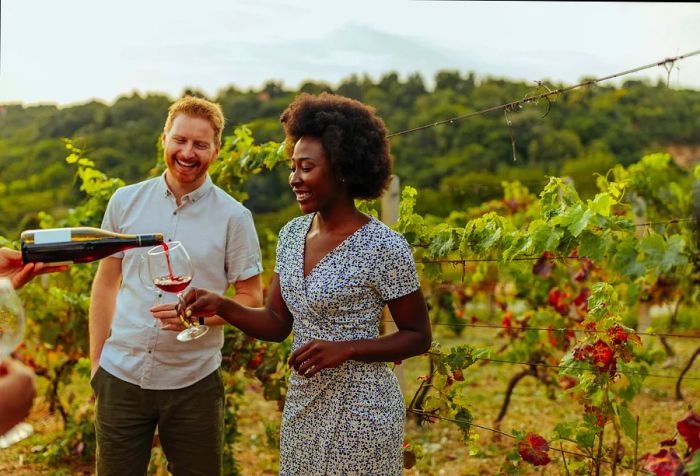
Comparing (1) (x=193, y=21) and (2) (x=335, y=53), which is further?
(2) (x=335, y=53)

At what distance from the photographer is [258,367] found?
4.25 m

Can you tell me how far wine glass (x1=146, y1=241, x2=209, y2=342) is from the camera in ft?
7.80

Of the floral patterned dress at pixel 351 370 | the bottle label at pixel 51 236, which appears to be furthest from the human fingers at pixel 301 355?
the bottle label at pixel 51 236

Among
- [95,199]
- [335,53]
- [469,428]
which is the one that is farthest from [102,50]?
[469,428]

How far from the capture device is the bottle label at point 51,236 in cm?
243

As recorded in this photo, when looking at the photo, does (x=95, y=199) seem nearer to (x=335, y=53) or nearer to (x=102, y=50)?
(x=102, y=50)

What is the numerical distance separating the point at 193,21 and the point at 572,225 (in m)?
21.5

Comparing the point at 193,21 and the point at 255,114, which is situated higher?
the point at 193,21

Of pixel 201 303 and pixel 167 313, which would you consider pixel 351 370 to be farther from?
pixel 167 313

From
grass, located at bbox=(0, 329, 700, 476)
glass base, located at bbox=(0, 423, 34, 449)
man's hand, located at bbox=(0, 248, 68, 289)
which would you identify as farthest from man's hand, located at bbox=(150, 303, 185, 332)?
grass, located at bbox=(0, 329, 700, 476)

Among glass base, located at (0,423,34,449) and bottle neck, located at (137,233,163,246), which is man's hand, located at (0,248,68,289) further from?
glass base, located at (0,423,34,449)

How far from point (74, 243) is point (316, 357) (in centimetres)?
102

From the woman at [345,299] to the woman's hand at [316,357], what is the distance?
37 mm

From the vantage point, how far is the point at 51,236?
248 cm
